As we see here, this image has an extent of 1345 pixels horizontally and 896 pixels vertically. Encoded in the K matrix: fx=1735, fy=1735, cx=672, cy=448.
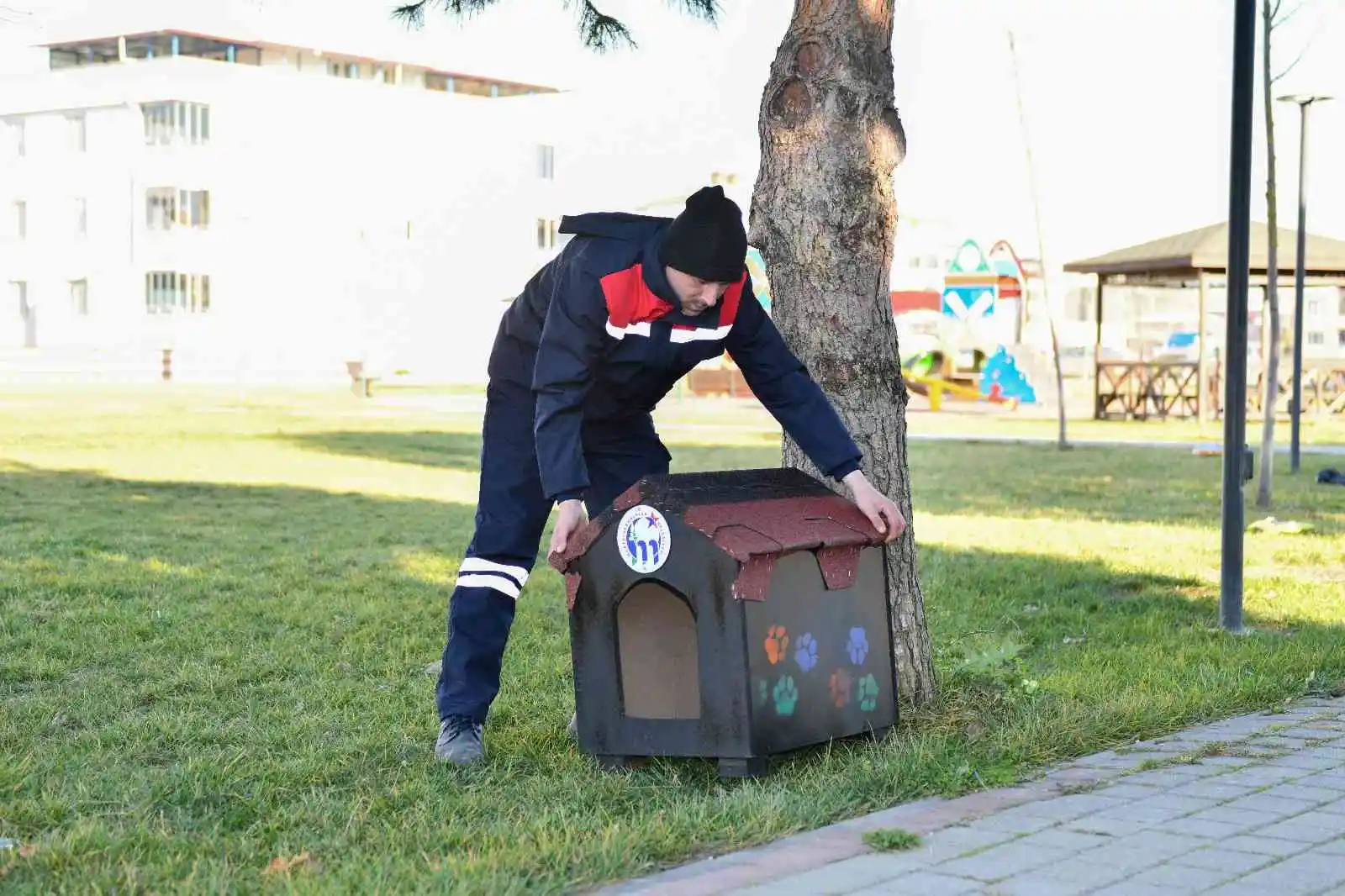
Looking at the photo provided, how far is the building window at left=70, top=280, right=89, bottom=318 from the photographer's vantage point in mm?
62938

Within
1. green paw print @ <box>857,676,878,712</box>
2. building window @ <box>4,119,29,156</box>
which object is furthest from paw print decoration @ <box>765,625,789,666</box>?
building window @ <box>4,119,29,156</box>

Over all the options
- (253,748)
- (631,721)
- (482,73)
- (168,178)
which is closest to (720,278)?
(631,721)

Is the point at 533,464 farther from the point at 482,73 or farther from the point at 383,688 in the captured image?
the point at 482,73

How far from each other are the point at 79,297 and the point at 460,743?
6234cm

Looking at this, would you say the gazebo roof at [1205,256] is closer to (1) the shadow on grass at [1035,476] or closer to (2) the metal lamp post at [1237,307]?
(1) the shadow on grass at [1035,476]

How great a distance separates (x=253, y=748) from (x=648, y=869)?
5.73 feet

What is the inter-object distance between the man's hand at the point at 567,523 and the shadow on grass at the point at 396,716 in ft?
2.07

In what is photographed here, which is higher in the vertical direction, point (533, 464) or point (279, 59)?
point (279, 59)

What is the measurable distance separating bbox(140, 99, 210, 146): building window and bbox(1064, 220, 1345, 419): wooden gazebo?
3975 centimetres

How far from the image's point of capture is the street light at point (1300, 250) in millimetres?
16984

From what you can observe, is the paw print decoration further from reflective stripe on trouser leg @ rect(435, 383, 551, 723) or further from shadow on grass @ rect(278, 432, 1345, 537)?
shadow on grass @ rect(278, 432, 1345, 537)

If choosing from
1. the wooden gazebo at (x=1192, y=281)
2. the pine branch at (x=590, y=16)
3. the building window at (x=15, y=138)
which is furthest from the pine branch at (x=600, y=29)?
the building window at (x=15, y=138)

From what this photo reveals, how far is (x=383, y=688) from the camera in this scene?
606 cm

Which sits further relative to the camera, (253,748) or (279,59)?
(279,59)
